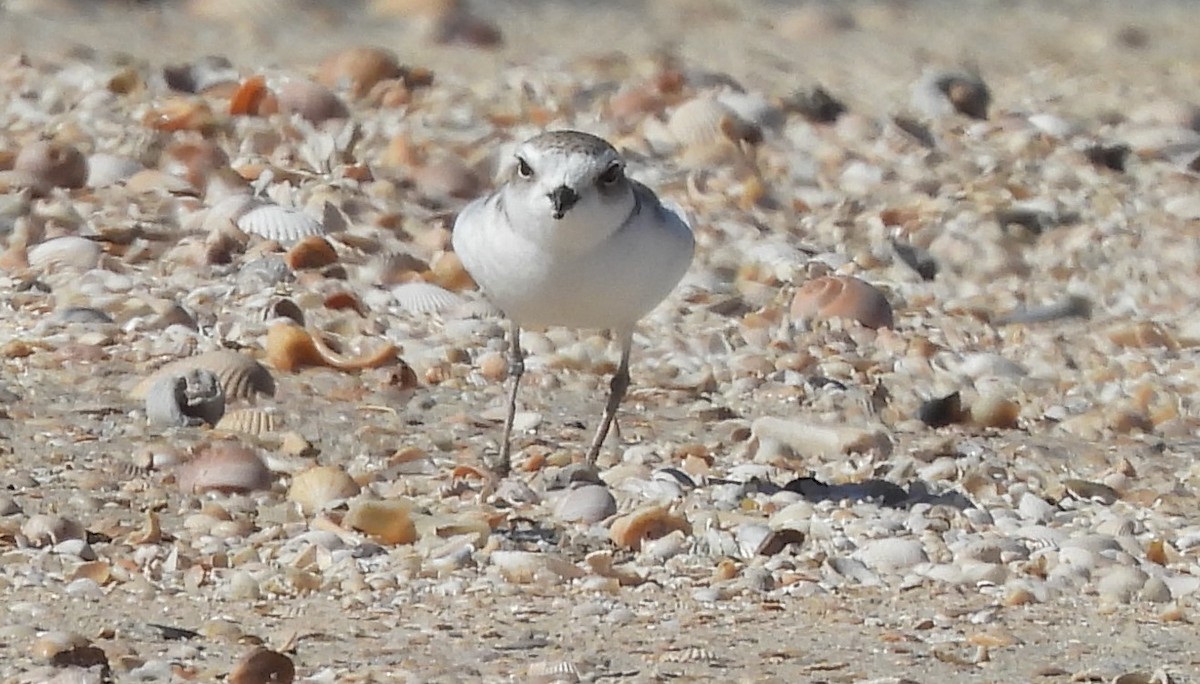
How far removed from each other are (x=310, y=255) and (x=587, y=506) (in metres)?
1.53

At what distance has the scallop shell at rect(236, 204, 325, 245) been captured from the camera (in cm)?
543

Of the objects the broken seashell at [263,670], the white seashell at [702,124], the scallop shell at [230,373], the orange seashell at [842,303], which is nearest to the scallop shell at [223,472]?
the scallop shell at [230,373]

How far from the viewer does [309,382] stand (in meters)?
4.73

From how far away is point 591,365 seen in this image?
16.7 ft

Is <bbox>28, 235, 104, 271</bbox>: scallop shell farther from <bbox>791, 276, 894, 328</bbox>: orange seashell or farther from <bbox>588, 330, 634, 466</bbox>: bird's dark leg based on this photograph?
<bbox>791, 276, 894, 328</bbox>: orange seashell

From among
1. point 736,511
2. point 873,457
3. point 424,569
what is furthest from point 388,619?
point 873,457

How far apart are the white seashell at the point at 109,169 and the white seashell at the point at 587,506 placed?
2166 mm

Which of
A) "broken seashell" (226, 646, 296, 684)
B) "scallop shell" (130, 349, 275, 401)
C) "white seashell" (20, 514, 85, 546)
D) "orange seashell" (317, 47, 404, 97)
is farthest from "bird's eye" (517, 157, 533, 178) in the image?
"orange seashell" (317, 47, 404, 97)

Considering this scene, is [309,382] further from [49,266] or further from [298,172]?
[298,172]

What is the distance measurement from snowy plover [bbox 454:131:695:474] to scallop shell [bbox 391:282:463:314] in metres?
0.94

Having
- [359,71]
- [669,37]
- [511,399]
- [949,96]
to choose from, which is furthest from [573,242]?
[669,37]

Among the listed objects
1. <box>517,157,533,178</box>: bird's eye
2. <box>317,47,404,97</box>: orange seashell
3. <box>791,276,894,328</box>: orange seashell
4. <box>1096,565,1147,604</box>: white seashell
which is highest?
<box>517,157,533,178</box>: bird's eye

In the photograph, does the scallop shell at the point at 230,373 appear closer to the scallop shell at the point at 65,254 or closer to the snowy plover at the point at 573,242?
the snowy plover at the point at 573,242

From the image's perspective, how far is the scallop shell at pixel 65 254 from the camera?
17.0 feet
